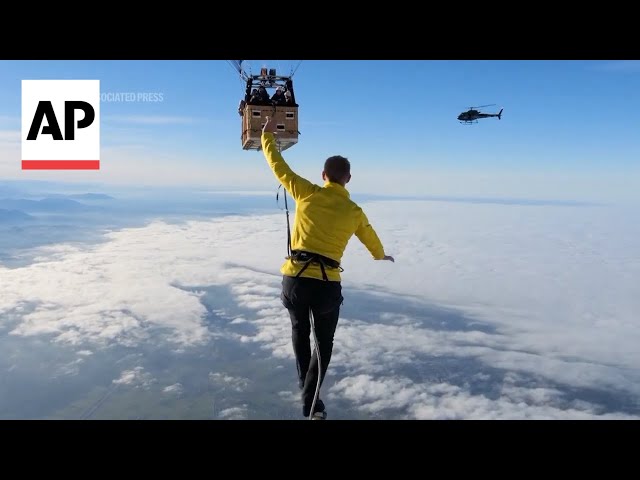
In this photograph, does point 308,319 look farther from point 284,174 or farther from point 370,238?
point 284,174

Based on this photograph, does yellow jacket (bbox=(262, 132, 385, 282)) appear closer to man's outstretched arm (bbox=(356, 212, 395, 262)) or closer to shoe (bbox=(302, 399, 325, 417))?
man's outstretched arm (bbox=(356, 212, 395, 262))

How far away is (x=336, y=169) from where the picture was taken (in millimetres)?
3125

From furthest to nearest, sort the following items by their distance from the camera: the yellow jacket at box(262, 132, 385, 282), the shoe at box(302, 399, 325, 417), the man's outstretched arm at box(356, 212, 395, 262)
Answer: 1. the shoe at box(302, 399, 325, 417)
2. the man's outstretched arm at box(356, 212, 395, 262)
3. the yellow jacket at box(262, 132, 385, 282)

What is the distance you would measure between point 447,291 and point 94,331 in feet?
421

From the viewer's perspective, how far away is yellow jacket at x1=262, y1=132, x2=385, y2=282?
307 cm

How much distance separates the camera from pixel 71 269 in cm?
17138

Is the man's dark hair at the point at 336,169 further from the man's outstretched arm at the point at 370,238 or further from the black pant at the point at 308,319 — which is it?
the black pant at the point at 308,319

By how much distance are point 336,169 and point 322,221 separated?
1.36ft

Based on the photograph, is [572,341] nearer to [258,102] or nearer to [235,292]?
[235,292]

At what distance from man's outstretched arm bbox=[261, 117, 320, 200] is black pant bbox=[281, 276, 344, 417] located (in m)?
0.67

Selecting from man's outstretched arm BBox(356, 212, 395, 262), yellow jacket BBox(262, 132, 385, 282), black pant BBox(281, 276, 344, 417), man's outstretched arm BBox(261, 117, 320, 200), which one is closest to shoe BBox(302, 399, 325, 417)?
black pant BBox(281, 276, 344, 417)

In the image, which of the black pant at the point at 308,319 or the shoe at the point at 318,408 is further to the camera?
the shoe at the point at 318,408

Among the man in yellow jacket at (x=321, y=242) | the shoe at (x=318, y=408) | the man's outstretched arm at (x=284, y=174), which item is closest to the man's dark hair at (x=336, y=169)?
the man in yellow jacket at (x=321, y=242)

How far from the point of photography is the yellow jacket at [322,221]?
121 inches
